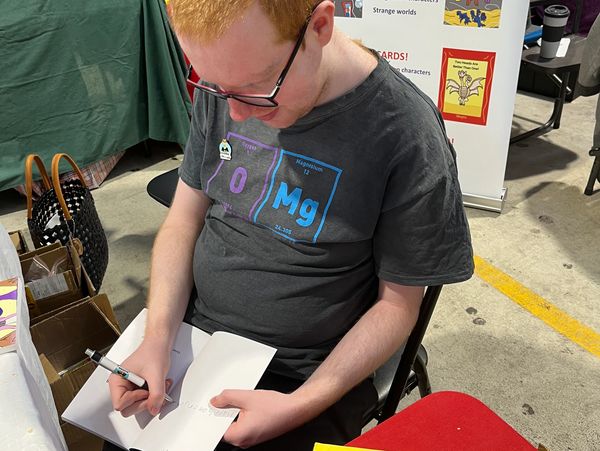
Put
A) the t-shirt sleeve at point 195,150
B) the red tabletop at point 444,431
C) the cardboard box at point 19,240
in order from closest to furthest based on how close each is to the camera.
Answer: the red tabletop at point 444,431 < the t-shirt sleeve at point 195,150 < the cardboard box at point 19,240

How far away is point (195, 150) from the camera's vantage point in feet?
4.05

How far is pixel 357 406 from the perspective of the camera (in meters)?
1.09

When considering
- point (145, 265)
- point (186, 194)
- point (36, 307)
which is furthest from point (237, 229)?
point (145, 265)

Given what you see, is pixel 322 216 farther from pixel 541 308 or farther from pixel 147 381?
pixel 541 308

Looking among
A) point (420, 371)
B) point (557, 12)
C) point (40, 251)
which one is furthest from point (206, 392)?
point (557, 12)

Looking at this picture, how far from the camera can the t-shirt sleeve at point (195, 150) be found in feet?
3.99

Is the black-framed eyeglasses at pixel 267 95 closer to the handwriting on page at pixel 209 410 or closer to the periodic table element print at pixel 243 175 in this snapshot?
A: the periodic table element print at pixel 243 175

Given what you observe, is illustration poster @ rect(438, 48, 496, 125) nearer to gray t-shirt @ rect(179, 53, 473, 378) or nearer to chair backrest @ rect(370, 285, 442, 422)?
gray t-shirt @ rect(179, 53, 473, 378)

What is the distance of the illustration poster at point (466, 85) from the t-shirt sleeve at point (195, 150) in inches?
62.0

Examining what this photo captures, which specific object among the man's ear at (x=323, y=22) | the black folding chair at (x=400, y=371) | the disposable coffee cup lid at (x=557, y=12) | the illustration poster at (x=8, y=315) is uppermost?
the man's ear at (x=323, y=22)

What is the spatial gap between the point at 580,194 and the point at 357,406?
7.33ft

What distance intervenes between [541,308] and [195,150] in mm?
1592

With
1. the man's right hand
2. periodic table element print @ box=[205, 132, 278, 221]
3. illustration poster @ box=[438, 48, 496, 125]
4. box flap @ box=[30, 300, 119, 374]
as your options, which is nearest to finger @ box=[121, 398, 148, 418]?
the man's right hand

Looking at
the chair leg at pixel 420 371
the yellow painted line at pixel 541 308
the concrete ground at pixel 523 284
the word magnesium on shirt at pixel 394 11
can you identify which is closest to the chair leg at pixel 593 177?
the concrete ground at pixel 523 284
